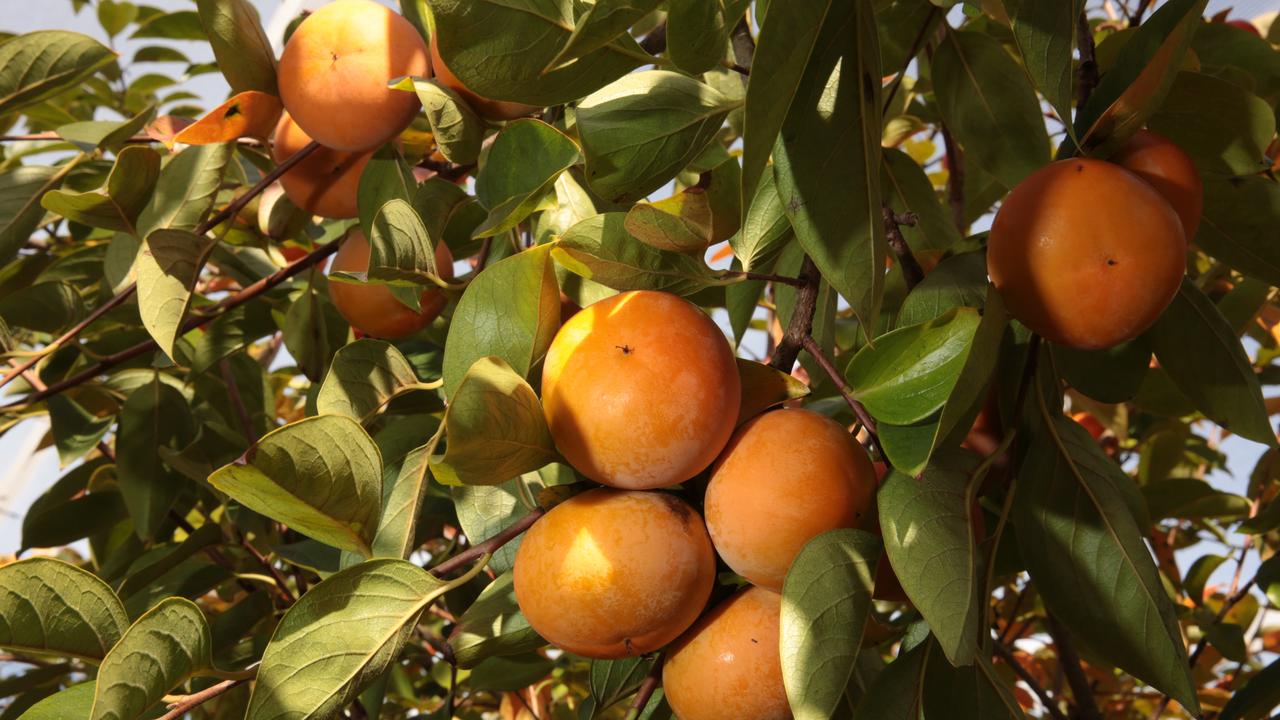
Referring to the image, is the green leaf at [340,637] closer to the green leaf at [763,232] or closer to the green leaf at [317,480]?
the green leaf at [317,480]

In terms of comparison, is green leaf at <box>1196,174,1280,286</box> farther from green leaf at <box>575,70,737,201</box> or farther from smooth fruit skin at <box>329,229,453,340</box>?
A: smooth fruit skin at <box>329,229,453,340</box>

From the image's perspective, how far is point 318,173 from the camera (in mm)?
896

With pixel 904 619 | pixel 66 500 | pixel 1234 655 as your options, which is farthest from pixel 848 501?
pixel 66 500

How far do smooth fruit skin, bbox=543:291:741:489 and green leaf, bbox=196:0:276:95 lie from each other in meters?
0.43

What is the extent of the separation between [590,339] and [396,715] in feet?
4.06

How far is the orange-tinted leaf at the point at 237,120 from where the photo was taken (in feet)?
2.66

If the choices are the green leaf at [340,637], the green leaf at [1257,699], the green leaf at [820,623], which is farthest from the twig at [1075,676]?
the green leaf at [340,637]

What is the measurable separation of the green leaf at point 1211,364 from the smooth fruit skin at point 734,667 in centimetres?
36

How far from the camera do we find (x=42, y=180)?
97 cm

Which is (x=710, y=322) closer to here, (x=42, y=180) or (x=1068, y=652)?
(x=42, y=180)

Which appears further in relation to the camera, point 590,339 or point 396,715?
point 396,715

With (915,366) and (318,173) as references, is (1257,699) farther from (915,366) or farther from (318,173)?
(318,173)

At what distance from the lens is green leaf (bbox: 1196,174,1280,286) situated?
2.30 ft

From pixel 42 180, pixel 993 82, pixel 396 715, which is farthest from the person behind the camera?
pixel 396 715
